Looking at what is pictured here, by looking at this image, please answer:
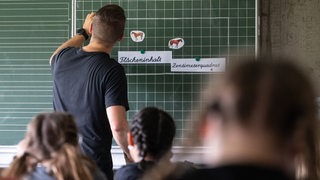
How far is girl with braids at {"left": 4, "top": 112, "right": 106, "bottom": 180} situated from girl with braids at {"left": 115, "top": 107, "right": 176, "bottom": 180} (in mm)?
155

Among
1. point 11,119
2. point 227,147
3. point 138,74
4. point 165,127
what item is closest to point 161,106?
point 138,74

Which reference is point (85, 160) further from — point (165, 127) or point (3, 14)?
point (3, 14)

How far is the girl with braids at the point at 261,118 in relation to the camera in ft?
2.76

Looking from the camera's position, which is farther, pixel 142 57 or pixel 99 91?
pixel 142 57

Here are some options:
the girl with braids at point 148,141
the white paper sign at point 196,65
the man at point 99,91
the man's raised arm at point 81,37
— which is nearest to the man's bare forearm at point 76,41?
the man's raised arm at point 81,37

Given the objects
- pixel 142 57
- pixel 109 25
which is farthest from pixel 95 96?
pixel 142 57

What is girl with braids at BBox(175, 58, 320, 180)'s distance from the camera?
0.84 metres

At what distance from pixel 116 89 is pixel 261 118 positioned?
1619mm

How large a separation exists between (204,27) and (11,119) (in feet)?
4.11

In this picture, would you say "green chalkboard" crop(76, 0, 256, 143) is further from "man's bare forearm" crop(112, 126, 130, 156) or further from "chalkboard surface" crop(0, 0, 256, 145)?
"man's bare forearm" crop(112, 126, 130, 156)

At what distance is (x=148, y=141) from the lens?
6.07 ft

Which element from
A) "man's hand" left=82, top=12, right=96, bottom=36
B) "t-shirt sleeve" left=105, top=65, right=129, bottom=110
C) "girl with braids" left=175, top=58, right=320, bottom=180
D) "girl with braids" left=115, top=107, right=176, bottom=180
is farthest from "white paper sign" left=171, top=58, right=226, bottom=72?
"girl with braids" left=175, top=58, right=320, bottom=180

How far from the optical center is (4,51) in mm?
3137

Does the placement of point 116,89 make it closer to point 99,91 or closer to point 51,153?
point 99,91
